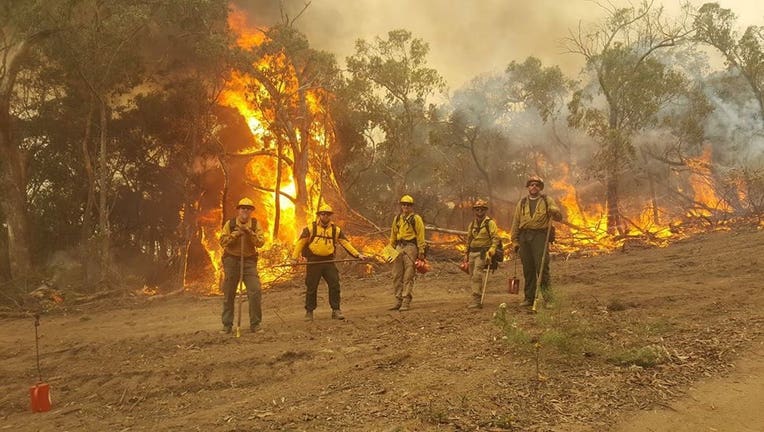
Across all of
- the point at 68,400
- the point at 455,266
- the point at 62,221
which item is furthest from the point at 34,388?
the point at 62,221

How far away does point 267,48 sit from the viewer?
68.1 ft

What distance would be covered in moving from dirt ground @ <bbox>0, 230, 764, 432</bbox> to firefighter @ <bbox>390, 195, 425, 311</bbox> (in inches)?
26.8

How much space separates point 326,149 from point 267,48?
15.1 ft

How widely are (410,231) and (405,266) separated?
2.06 feet

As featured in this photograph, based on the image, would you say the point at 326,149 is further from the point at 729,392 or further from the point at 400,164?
the point at 729,392

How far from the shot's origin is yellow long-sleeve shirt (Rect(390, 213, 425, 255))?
10109mm

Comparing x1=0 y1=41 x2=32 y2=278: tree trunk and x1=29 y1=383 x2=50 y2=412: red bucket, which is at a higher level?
x1=0 y1=41 x2=32 y2=278: tree trunk

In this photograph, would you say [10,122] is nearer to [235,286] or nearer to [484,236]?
[235,286]

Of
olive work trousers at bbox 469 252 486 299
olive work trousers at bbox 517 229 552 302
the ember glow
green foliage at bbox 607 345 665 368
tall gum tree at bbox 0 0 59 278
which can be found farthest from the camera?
the ember glow

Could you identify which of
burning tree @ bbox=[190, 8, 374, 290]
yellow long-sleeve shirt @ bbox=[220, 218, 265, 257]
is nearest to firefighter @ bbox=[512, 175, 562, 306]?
yellow long-sleeve shirt @ bbox=[220, 218, 265, 257]

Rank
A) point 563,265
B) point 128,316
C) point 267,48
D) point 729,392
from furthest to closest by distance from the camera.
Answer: point 267,48
point 563,265
point 128,316
point 729,392

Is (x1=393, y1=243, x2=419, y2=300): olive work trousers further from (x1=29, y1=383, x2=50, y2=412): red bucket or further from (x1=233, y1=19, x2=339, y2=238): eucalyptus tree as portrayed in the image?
(x1=233, y1=19, x2=339, y2=238): eucalyptus tree

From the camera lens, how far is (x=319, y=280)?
9688 millimetres

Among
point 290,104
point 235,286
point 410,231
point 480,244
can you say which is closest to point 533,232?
point 480,244
